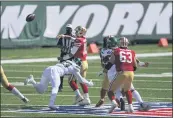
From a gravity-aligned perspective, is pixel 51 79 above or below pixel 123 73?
below

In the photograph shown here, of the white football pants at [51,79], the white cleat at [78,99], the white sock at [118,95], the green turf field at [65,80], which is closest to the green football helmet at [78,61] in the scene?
the green turf field at [65,80]

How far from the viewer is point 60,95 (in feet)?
55.4

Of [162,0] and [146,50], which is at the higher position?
[162,0]

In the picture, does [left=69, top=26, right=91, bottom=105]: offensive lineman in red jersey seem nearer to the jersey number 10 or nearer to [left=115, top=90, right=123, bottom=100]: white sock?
[left=115, top=90, right=123, bottom=100]: white sock

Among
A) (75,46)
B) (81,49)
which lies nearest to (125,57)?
(75,46)

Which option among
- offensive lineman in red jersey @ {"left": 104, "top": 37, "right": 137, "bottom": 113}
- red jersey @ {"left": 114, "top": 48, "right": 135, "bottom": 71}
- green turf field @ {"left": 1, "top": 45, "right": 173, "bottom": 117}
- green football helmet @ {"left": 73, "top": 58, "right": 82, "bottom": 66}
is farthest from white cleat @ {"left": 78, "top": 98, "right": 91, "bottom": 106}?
red jersey @ {"left": 114, "top": 48, "right": 135, "bottom": 71}

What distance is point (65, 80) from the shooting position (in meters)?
20.7

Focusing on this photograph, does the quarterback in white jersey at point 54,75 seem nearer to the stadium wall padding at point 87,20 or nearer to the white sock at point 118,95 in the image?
the white sock at point 118,95

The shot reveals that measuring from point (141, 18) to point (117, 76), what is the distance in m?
20.5

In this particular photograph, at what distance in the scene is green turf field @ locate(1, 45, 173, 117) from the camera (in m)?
15.5

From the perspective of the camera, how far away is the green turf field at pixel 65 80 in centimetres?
1550

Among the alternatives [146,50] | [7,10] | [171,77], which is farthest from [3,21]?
[171,77]

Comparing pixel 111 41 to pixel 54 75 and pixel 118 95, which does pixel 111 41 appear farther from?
pixel 54 75

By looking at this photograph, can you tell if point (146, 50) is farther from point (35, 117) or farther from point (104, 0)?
point (35, 117)
